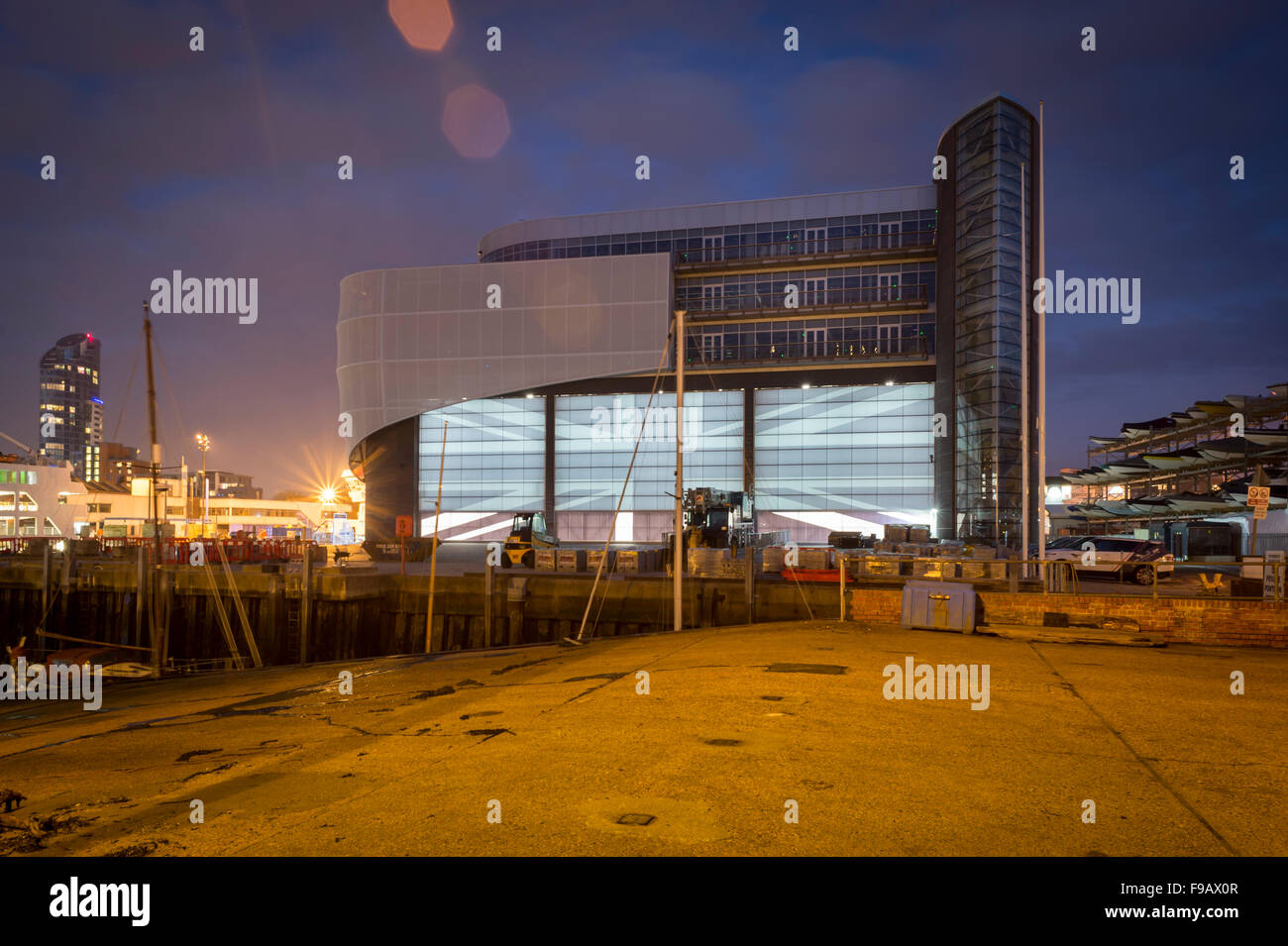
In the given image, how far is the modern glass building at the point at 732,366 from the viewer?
55344 millimetres

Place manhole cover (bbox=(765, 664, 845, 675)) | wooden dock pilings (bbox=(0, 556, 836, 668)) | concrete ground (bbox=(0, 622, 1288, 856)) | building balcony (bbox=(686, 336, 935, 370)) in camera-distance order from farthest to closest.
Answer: building balcony (bbox=(686, 336, 935, 370)) < wooden dock pilings (bbox=(0, 556, 836, 668)) < manhole cover (bbox=(765, 664, 845, 675)) < concrete ground (bbox=(0, 622, 1288, 856))

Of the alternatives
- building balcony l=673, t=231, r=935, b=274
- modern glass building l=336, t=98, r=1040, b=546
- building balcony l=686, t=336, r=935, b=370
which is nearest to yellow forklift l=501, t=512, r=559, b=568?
modern glass building l=336, t=98, r=1040, b=546

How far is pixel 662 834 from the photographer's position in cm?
563

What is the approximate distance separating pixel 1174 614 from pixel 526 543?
2935 cm

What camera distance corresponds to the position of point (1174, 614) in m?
16.4

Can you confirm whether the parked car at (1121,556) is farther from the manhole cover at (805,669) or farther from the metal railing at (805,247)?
the metal railing at (805,247)

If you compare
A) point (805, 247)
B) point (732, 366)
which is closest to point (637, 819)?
point (732, 366)

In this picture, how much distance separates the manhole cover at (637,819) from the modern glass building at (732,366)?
51364 millimetres

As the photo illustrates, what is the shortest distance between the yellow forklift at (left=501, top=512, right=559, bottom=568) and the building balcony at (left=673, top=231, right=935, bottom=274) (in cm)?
3015

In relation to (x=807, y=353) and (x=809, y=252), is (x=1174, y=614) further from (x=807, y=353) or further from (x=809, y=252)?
(x=809, y=252)

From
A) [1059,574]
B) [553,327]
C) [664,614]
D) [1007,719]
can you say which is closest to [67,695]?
[664,614]

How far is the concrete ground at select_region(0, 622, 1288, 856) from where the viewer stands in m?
5.72

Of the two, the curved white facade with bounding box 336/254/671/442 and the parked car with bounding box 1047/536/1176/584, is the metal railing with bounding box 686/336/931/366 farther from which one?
the parked car with bounding box 1047/536/1176/584
